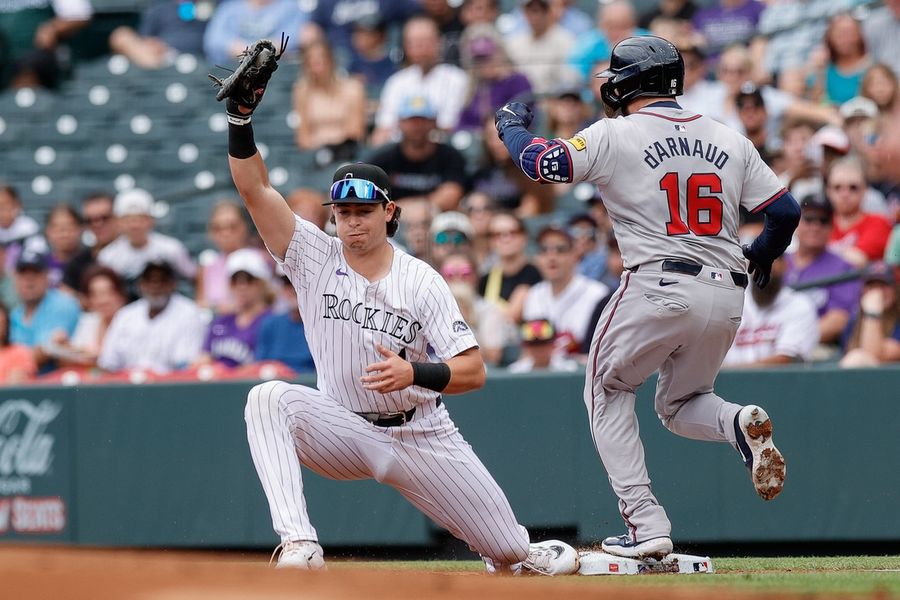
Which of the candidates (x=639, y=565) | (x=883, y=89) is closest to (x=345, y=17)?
(x=883, y=89)

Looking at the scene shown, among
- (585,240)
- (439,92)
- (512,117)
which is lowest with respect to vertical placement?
(585,240)

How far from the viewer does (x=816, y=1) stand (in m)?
11.2

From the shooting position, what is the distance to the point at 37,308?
10320 mm

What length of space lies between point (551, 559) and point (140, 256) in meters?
6.03

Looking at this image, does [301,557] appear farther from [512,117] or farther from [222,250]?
[222,250]

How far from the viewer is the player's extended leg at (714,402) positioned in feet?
18.1

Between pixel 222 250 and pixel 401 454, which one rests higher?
pixel 222 250

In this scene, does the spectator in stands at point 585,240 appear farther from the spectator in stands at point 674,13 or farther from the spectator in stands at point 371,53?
the spectator in stands at point 371,53

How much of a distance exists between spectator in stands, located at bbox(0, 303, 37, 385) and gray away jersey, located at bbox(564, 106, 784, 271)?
18.3 feet

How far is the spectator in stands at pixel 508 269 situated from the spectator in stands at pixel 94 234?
324 cm

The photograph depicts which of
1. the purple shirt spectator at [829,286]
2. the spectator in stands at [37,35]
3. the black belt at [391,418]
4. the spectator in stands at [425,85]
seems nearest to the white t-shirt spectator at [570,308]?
the purple shirt spectator at [829,286]

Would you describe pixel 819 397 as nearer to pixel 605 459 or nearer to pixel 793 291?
pixel 793 291

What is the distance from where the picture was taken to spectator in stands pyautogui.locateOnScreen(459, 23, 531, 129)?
1121cm

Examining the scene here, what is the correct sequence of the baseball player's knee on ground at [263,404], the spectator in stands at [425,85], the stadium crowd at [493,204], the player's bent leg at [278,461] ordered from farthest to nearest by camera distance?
the spectator in stands at [425,85] → the stadium crowd at [493,204] → the baseball player's knee on ground at [263,404] → the player's bent leg at [278,461]
